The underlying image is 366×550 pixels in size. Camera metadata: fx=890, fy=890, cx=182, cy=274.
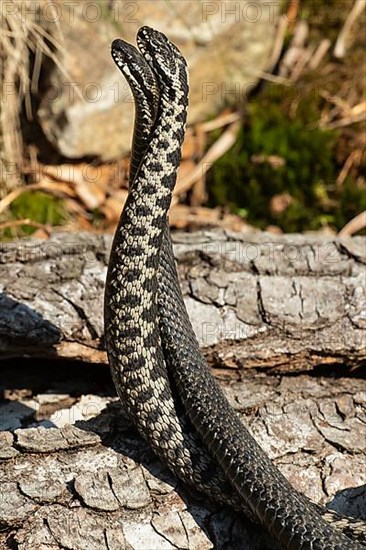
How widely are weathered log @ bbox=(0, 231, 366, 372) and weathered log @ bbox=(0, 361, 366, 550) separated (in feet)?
0.81

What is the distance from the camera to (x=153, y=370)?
4398mm

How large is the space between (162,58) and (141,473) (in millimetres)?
2028

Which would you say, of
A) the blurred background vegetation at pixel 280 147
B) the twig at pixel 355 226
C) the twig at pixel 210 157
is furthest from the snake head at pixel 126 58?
the twig at pixel 210 157

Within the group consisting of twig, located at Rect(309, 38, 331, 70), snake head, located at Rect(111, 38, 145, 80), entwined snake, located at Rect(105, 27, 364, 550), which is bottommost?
entwined snake, located at Rect(105, 27, 364, 550)

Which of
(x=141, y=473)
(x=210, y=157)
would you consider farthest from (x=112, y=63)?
(x=141, y=473)

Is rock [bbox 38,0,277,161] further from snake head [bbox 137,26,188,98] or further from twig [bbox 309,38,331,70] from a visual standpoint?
snake head [bbox 137,26,188,98]

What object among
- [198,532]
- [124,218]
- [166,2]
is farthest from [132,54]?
[166,2]

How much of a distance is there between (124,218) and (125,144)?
4.35 m

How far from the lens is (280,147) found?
8.46 m

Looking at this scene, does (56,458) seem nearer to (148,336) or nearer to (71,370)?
(148,336)

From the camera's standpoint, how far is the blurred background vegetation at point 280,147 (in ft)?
25.9

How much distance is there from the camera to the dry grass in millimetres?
7156

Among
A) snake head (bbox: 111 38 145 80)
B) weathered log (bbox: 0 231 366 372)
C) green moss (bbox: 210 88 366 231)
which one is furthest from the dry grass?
snake head (bbox: 111 38 145 80)

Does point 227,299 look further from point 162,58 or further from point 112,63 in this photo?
point 112,63
